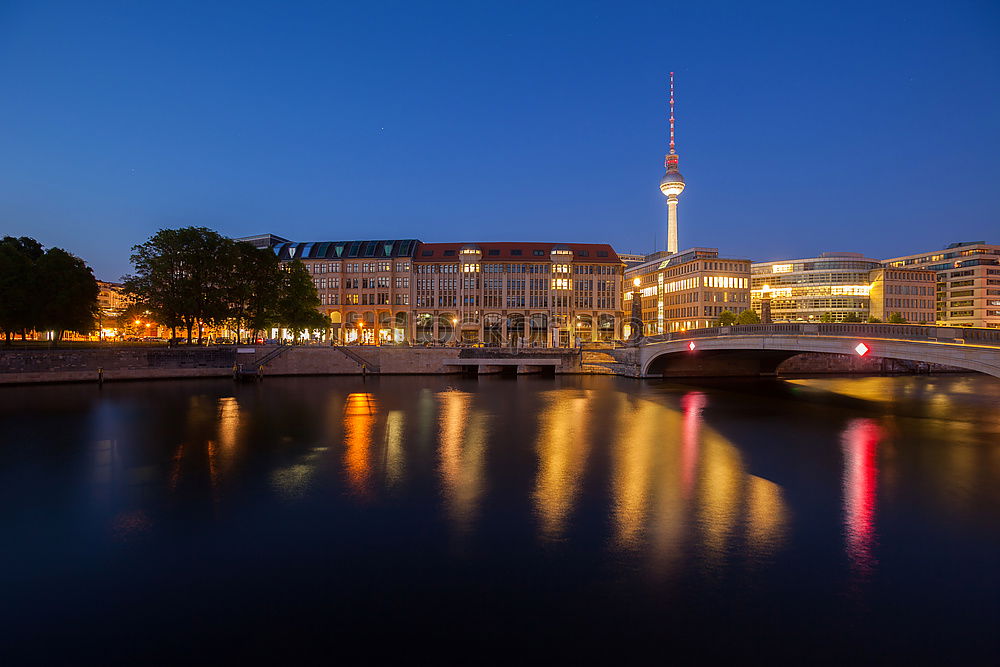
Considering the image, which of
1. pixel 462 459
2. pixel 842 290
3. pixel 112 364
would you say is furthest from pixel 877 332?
pixel 842 290

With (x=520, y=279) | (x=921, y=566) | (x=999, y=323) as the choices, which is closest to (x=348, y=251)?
(x=520, y=279)

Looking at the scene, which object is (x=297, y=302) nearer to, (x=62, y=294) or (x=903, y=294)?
(x=62, y=294)

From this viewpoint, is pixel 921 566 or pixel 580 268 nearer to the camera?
pixel 921 566

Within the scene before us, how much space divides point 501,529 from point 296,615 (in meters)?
5.59

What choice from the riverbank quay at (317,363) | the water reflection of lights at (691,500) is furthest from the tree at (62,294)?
the water reflection of lights at (691,500)

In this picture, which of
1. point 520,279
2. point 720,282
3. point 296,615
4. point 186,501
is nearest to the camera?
point 296,615

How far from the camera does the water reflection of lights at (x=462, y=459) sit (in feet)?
49.3

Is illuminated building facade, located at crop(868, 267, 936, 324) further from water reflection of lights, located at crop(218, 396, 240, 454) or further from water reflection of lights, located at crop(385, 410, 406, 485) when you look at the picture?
water reflection of lights, located at crop(218, 396, 240, 454)

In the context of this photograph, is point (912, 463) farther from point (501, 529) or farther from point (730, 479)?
point (501, 529)

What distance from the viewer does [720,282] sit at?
113000mm

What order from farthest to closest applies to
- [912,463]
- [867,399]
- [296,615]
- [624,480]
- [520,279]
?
[520,279]
[867,399]
[912,463]
[624,480]
[296,615]

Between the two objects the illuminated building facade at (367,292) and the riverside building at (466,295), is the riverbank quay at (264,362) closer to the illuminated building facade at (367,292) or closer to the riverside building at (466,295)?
the riverside building at (466,295)

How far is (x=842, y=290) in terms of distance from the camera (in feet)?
428

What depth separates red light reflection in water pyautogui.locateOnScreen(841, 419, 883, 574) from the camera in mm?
12125
